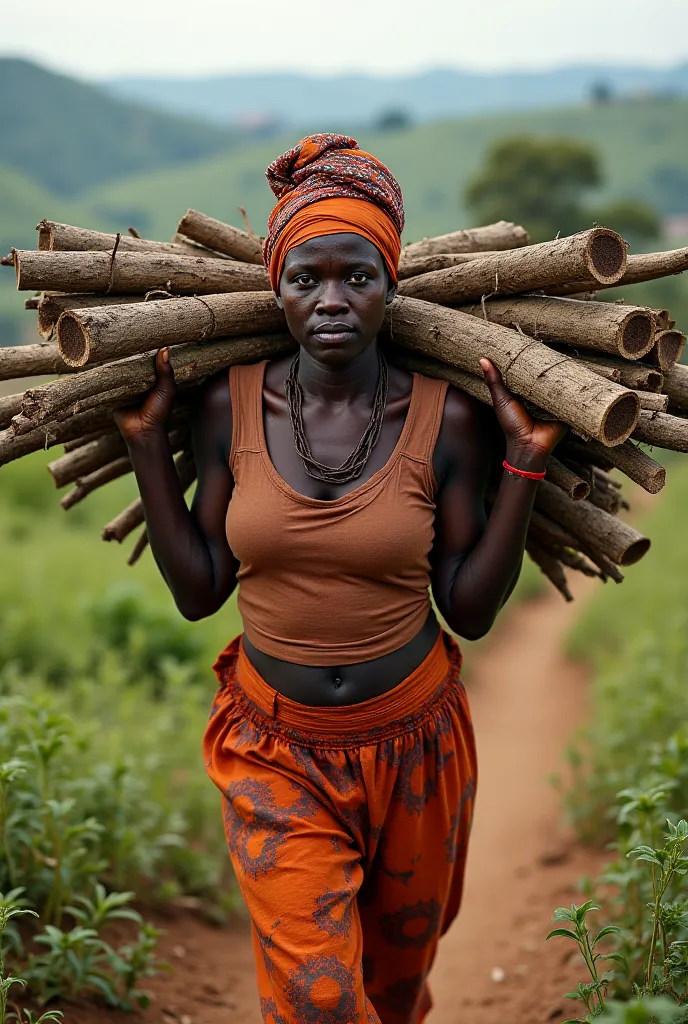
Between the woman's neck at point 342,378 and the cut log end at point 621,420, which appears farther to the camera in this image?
the woman's neck at point 342,378

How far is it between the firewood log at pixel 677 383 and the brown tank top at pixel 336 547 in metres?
0.53

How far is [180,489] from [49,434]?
0.33 m

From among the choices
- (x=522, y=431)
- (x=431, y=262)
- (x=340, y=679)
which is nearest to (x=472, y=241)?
(x=431, y=262)

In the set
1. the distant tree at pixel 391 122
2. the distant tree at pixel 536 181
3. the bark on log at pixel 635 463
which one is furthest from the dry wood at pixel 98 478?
the distant tree at pixel 391 122

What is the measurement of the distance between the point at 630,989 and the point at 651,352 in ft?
5.58

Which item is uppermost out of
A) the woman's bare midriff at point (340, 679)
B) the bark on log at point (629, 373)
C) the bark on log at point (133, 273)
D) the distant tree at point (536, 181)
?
the distant tree at point (536, 181)

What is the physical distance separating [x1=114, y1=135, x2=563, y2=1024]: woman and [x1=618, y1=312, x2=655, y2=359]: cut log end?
240 mm

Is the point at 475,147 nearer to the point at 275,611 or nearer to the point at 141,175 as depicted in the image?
the point at 141,175

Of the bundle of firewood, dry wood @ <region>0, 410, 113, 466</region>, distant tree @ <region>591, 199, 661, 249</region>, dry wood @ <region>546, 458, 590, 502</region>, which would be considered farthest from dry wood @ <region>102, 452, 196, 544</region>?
distant tree @ <region>591, 199, 661, 249</region>

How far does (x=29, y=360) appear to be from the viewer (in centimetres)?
276

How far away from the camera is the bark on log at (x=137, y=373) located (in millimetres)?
2439

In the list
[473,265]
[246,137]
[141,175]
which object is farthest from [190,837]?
[246,137]

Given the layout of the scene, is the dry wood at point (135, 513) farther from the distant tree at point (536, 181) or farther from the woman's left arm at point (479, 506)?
the distant tree at point (536, 181)

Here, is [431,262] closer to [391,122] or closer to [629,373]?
[629,373]
